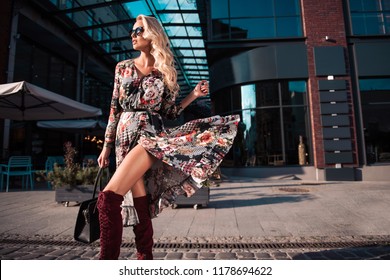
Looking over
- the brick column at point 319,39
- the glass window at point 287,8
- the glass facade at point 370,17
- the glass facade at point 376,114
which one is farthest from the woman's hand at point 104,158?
the glass facade at point 370,17

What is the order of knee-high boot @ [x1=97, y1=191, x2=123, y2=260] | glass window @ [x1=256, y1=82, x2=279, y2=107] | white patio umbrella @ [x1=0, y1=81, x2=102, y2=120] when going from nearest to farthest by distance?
knee-high boot @ [x1=97, y1=191, x2=123, y2=260], white patio umbrella @ [x1=0, y1=81, x2=102, y2=120], glass window @ [x1=256, y1=82, x2=279, y2=107]

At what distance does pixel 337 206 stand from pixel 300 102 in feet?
19.5

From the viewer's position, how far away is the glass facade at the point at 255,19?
1001 centimetres

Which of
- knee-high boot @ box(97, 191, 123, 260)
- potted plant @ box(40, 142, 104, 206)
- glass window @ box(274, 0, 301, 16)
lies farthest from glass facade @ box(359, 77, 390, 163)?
knee-high boot @ box(97, 191, 123, 260)

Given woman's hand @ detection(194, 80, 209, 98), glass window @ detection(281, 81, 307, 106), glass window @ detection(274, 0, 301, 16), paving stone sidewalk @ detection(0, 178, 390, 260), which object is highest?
glass window @ detection(274, 0, 301, 16)

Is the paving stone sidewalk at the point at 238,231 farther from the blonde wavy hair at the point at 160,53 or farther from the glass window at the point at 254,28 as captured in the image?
the glass window at the point at 254,28

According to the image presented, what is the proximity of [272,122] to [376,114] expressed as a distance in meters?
3.90

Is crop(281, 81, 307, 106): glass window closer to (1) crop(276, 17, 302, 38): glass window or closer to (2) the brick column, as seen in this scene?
(2) the brick column

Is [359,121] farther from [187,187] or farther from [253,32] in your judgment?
[187,187]

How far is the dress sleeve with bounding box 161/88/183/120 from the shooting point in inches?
69.6

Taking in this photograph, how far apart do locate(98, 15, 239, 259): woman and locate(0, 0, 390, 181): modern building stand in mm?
8391

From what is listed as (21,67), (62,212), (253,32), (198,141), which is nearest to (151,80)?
(198,141)

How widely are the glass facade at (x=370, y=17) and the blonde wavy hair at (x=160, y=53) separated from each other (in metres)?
10.9

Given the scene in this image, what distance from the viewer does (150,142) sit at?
4.99ft
